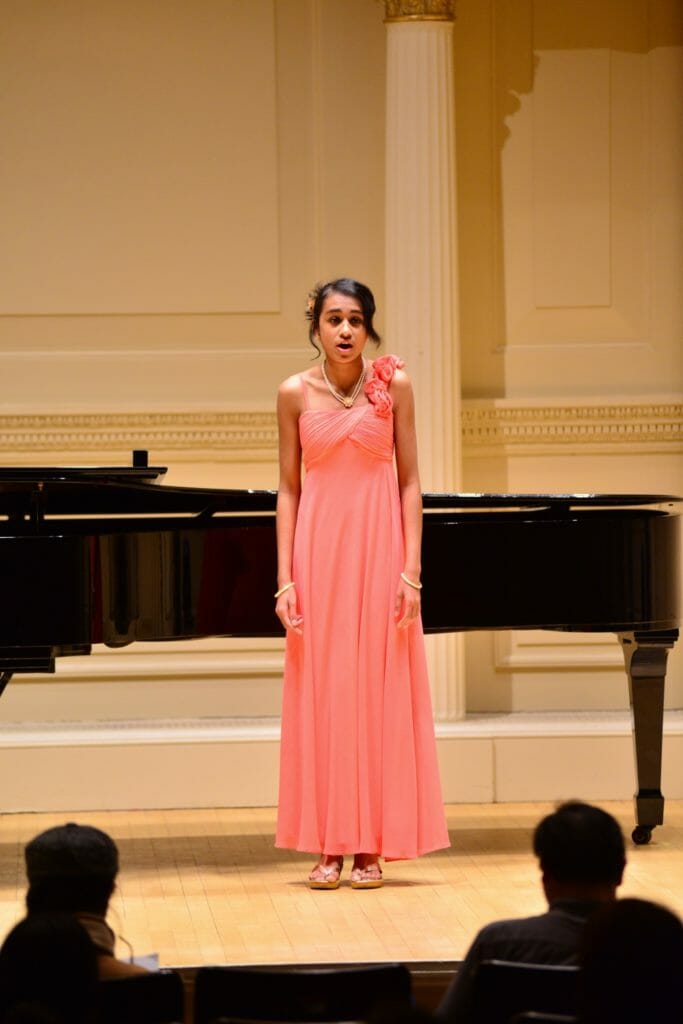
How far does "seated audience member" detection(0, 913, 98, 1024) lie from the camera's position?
7.11 ft

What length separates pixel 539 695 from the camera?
670cm

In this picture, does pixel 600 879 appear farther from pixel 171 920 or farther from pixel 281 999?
pixel 171 920

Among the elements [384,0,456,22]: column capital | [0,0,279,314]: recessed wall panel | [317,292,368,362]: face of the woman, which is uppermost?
[384,0,456,22]: column capital

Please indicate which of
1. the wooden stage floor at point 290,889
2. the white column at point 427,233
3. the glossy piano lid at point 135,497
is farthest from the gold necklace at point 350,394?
the white column at point 427,233

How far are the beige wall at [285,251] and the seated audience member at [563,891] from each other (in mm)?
4007

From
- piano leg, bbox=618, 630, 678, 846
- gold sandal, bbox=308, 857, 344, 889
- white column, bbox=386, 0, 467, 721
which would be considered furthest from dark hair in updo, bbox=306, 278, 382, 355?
white column, bbox=386, 0, 467, 721

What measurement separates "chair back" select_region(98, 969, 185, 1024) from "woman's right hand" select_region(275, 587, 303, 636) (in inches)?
99.6

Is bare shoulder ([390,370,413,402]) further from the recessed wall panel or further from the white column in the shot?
the recessed wall panel

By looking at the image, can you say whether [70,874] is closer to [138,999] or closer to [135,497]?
[138,999]

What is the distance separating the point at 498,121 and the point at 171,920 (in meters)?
3.45

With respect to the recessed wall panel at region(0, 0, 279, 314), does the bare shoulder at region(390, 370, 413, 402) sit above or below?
below

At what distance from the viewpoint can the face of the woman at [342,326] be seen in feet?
15.4

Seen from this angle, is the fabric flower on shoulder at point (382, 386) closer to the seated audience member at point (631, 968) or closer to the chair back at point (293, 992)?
the chair back at point (293, 992)

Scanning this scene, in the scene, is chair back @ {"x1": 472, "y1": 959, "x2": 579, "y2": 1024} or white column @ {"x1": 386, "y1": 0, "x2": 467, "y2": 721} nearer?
chair back @ {"x1": 472, "y1": 959, "x2": 579, "y2": 1024}
